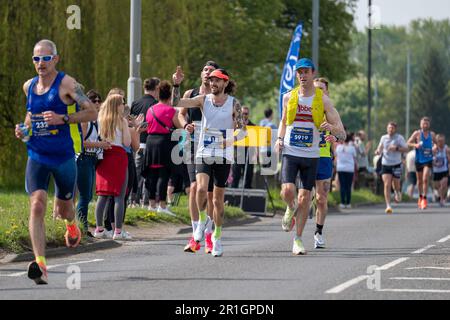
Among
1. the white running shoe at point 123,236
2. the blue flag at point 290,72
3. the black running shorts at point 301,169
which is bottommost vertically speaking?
the white running shoe at point 123,236

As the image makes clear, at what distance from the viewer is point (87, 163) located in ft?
55.3

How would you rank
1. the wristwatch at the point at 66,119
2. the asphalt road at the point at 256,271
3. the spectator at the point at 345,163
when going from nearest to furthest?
the asphalt road at the point at 256,271 → the wristwatch at the point at 66,119 → the spectator at the point at 345,163

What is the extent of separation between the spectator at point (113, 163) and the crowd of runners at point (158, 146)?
13mm

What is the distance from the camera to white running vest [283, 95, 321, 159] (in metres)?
14.9

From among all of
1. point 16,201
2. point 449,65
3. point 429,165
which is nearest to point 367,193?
point 429,165

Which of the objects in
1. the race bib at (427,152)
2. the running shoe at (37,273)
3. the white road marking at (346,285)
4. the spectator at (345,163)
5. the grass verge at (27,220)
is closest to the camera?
the white road marking at (346,285)

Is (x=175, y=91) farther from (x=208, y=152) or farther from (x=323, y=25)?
(x=323, y=25)

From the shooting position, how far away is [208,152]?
14.6 meters

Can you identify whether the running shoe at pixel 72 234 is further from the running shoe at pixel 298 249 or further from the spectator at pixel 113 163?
the spectator at pixel 113 163

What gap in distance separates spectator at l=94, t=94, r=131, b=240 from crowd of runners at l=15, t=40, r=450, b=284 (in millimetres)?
13

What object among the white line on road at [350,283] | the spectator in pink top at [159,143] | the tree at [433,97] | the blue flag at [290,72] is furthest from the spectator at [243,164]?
the tree at [433,97]

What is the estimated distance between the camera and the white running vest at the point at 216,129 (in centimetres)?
1452

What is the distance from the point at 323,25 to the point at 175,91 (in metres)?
36.7

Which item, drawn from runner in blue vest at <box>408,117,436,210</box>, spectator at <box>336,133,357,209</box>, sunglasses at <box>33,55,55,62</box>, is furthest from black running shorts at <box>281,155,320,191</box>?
spectator at <box>336,133,357,209</box>
